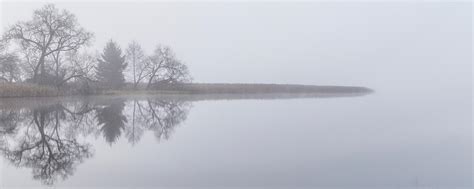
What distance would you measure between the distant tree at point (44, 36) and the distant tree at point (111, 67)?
8.58 metres

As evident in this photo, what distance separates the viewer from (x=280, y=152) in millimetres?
8047

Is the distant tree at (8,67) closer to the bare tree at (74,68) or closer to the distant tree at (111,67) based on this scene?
the bare tree at (74,68)

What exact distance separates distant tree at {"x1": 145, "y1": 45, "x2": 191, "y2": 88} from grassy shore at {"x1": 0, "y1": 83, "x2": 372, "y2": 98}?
0.96 metres

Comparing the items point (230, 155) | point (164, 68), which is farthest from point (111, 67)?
point (230, 155)

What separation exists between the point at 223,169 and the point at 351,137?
4931mm

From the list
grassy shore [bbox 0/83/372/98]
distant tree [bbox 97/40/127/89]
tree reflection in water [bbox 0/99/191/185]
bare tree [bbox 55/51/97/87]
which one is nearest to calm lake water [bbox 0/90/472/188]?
tree reflection in water [bbox 0/99/191/185]

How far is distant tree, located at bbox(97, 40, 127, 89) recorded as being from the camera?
144 ft

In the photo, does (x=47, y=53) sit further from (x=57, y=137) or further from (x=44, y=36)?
(x=57, y=137)

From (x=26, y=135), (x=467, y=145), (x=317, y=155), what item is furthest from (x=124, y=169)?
(x=467, y=145)

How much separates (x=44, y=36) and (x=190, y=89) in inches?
691

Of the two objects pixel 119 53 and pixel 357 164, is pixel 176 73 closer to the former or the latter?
pixel 119 53

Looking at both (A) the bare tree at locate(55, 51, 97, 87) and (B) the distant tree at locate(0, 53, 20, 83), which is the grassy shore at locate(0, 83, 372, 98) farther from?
(B) the distant tree at locate(0, 53, 20, 83)

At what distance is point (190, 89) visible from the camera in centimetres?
4712

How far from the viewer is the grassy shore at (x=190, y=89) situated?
90.4 feet
